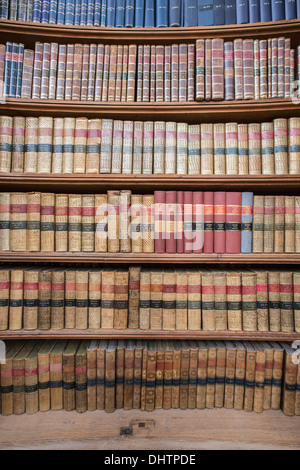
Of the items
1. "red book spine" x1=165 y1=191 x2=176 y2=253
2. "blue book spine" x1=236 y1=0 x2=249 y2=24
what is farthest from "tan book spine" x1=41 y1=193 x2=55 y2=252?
→ "blue book spine" x1=236 y1=0 x2=249 y2=24

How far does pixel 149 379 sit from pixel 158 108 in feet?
4.55

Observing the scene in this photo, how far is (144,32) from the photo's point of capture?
1.21m

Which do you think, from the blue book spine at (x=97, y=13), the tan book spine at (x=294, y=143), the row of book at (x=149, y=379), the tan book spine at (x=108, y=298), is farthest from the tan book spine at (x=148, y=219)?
the blue book spine at (x=97, y=13)

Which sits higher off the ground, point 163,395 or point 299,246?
point 299,246

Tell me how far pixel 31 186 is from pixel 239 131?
1137 mm

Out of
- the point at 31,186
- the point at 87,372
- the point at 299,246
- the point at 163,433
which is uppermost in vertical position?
the point at 31,186

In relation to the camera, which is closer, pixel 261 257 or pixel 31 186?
pixel 261 257

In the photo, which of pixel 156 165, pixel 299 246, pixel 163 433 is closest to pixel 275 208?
pixel 299 246

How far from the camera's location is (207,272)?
125cm

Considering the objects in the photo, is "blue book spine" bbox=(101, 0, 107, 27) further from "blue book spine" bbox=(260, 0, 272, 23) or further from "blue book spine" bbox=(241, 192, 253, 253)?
Answer: "blue book spine" bbox=(241, 192, 253, 253)

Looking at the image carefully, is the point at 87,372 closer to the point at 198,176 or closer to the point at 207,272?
the point at 207,272

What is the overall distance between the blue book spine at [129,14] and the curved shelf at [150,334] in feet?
5.10

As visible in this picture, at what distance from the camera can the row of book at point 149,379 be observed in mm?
1239

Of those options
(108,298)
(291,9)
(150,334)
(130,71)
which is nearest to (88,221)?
(108,298)
